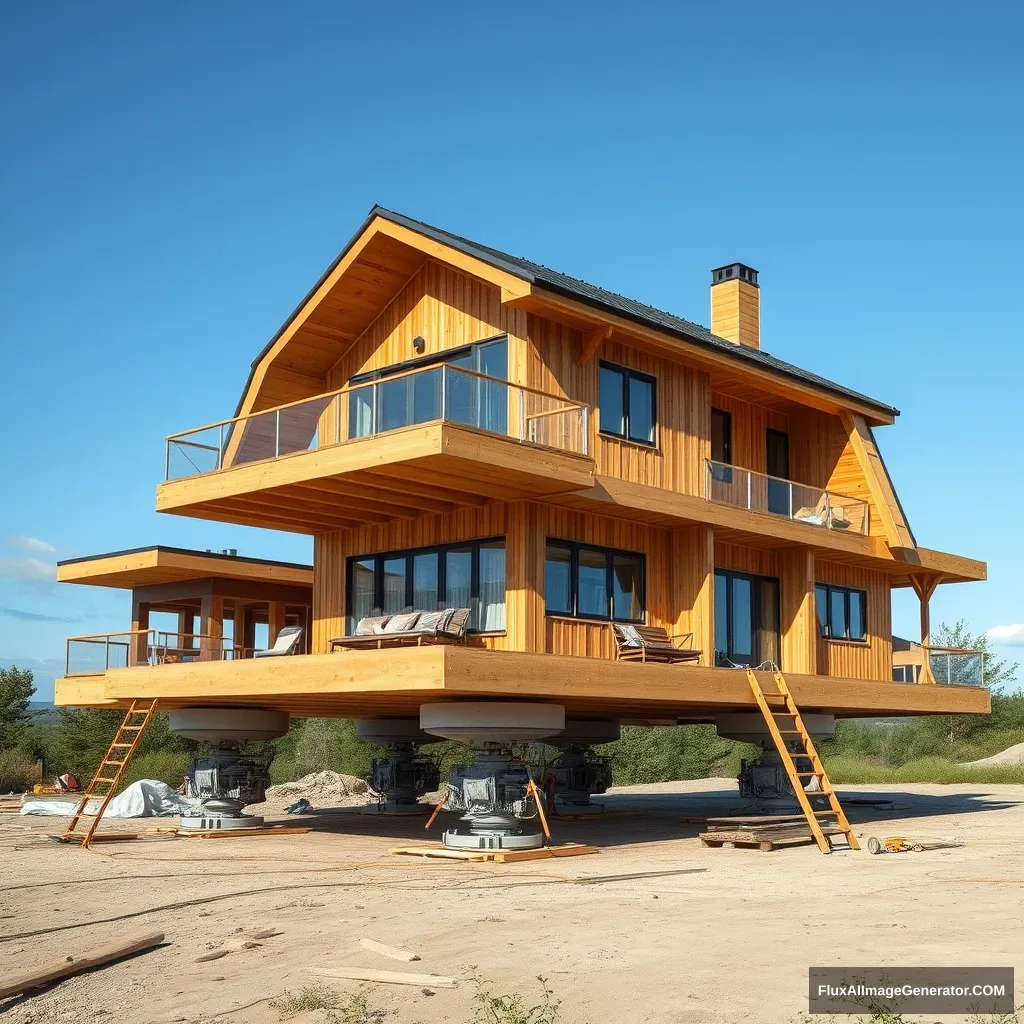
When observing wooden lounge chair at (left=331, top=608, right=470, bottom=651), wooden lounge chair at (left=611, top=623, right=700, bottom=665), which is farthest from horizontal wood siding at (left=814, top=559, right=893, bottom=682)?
wooden lounge chair at (left=331, top=608, right=470, bottom=651)

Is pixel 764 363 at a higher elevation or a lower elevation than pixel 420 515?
higher

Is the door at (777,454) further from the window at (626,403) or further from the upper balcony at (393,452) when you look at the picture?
the upper balcony at (393,452)

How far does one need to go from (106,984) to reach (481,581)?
35.9ft

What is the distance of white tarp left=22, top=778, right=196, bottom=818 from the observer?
28.1m

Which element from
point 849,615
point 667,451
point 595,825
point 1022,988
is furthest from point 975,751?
point 1022,988

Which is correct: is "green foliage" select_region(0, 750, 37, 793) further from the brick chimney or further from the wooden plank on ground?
the wooden plank on ground

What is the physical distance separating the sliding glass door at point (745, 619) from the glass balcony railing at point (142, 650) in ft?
28.4

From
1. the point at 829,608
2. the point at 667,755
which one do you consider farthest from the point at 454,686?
the point at 667,755

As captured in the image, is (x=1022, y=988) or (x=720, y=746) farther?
(x=720, y=746)

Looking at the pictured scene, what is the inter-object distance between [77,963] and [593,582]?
39.0 ft

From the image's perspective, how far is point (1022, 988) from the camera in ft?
27.0

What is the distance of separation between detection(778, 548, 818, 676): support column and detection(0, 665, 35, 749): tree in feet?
101

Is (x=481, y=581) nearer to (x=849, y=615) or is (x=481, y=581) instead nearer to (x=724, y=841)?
(x=724, y=841)

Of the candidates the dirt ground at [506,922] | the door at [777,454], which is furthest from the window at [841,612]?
the dirt ground at [506,922]
